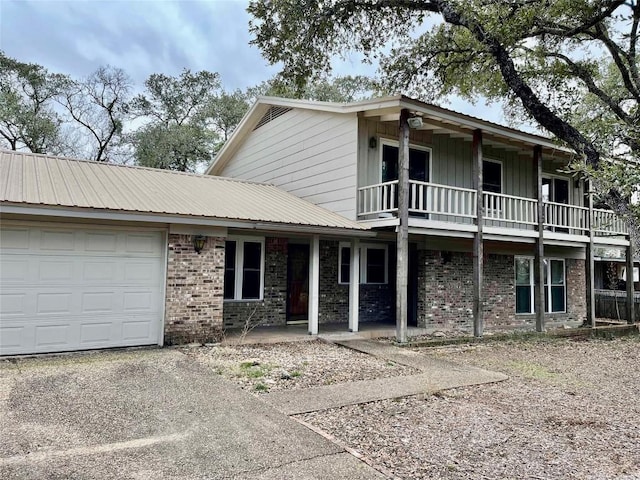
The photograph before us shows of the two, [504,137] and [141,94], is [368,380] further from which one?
[141,94]

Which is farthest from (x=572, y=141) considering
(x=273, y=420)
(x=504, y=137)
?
(x=273, y=420)

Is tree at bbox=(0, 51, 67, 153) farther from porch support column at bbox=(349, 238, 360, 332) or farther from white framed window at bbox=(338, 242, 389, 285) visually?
porch support column at bbox=(349, 238, 360, 332)

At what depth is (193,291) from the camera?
9219 mm

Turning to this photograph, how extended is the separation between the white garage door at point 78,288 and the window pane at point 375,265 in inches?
253

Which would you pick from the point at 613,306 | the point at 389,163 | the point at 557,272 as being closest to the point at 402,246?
the point at 389,163

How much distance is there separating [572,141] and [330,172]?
232 inches

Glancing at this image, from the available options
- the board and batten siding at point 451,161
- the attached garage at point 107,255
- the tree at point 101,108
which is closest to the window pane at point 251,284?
the attached garage at point 107,255

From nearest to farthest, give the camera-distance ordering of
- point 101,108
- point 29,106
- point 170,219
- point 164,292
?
point 170,219
point 164,292
point 29,106
point 101,108

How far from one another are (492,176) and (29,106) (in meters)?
23.3

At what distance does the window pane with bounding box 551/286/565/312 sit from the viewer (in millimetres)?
15594

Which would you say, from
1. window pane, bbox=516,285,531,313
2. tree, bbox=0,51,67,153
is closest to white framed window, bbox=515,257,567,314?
window pane, bbox=516,285,531,313

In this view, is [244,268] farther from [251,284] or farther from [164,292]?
[164,292]

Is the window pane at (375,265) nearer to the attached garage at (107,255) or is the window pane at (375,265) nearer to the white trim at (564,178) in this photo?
the attached garage at (107,255)

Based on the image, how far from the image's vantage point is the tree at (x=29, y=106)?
76.0 ft
